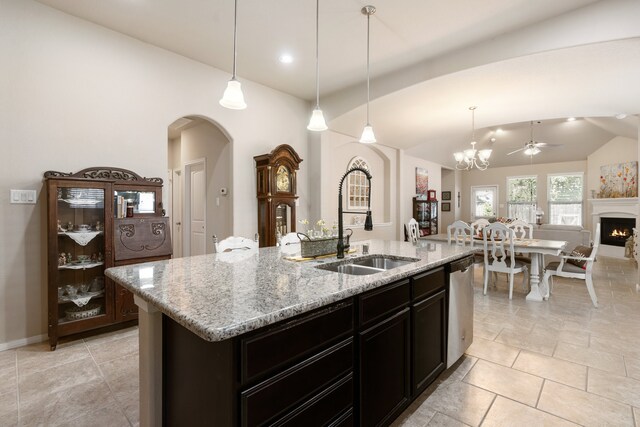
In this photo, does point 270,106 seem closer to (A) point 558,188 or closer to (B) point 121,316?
(B) point 121,316

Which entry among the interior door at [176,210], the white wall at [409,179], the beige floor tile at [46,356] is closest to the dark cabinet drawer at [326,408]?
the beige floor tile at [46,356]

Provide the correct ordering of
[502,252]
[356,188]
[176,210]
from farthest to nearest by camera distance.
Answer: [356,188] → [176,210] → [502,252]

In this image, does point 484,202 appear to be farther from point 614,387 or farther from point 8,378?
point 8,378

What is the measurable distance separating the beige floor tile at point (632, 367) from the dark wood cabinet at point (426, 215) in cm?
564

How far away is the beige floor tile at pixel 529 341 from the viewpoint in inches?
106

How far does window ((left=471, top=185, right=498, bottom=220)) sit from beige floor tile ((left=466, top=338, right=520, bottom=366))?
9.36 meters

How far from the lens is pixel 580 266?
386 centimetres

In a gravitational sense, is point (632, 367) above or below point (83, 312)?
below

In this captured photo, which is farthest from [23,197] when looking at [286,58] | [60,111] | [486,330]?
[486,330]

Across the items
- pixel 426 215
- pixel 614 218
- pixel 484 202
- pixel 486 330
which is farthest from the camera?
pixel 484 202

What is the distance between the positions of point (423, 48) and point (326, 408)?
3845 millimetres

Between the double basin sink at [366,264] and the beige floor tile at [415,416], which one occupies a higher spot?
the double basin sink at [366,264]

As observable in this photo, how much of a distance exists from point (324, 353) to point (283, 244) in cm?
151

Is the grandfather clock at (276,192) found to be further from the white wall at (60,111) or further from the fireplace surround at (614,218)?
the fireplace surround at (614,218)
